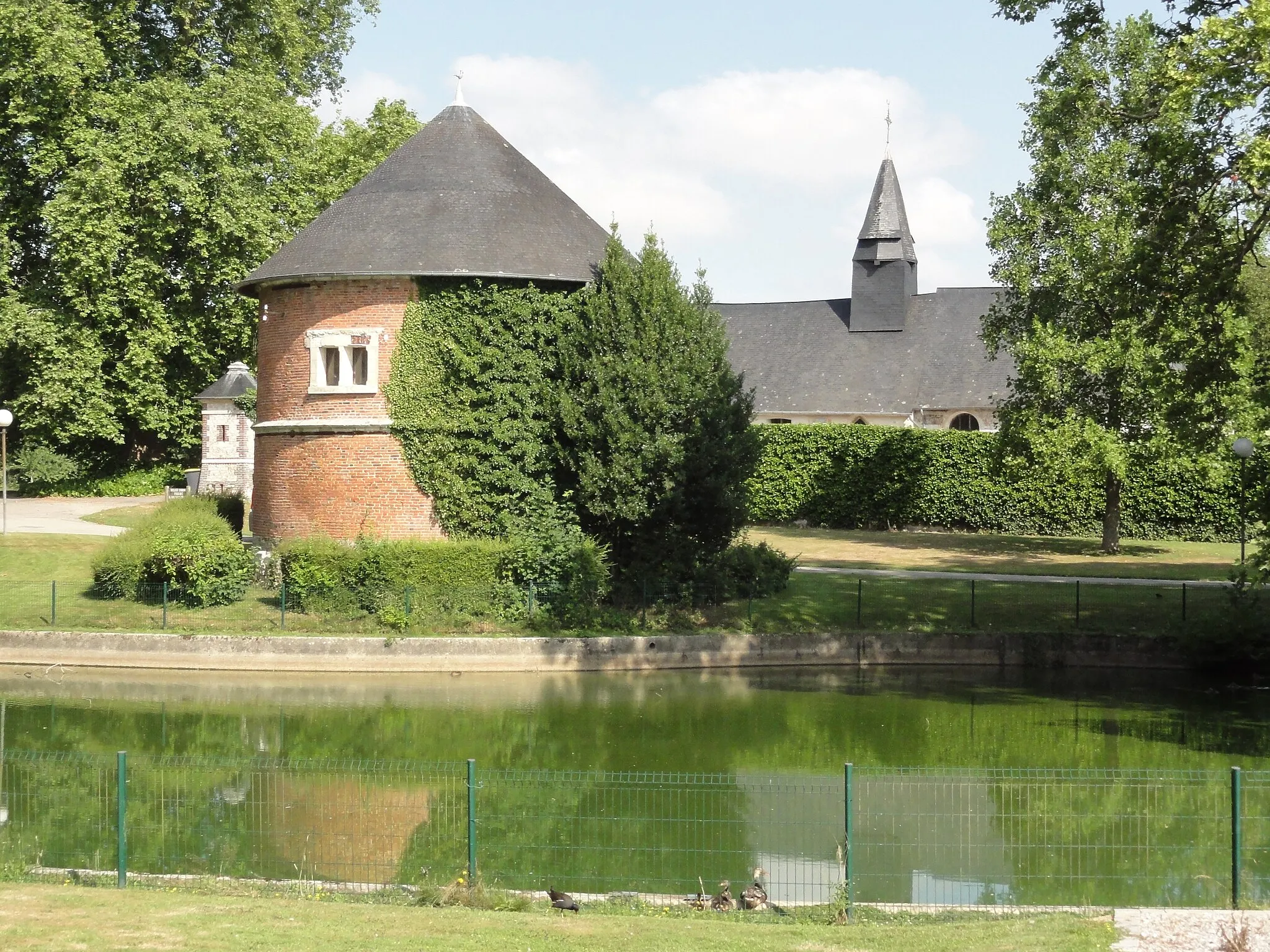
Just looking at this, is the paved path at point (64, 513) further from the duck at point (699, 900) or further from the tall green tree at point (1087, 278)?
the duck at point (699, 900)

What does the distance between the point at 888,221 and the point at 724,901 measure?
4702 centimetres

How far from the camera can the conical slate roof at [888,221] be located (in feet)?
177

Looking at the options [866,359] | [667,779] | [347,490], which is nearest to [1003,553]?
[347,490]

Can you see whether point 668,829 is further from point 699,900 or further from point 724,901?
point 724,901

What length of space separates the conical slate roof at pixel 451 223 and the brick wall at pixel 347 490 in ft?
11.2

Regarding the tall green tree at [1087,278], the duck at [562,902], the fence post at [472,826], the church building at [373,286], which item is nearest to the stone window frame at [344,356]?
the church building at [373,286]

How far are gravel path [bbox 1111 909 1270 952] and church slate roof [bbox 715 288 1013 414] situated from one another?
3885cm

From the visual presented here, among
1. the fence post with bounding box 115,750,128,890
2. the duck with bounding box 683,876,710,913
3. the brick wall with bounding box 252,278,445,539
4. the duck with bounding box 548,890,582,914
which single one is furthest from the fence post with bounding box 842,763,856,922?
the brick wall with bounding box 252,278,445,539

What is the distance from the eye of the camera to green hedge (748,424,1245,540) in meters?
37.1

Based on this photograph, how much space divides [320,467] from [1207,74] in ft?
59.6

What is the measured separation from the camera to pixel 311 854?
42.6ft

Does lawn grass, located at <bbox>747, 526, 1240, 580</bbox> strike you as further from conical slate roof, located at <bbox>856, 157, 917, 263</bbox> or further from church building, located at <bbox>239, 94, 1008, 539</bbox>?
conical slate roof, located at <bbox>856, 157, 917, 263</bbox>

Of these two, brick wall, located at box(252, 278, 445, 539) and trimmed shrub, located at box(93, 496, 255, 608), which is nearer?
trimmed shrub, located at box(93, 496, 255, 608)

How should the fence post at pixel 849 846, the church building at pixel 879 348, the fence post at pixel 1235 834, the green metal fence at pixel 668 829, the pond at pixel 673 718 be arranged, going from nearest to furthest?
the fence post at pixel 849 846 < the fence post at pixel 1235 834 < the green metal fence at pixel 668 829 < the pond at pixel 673 718 < the church building at pixel 879 348
